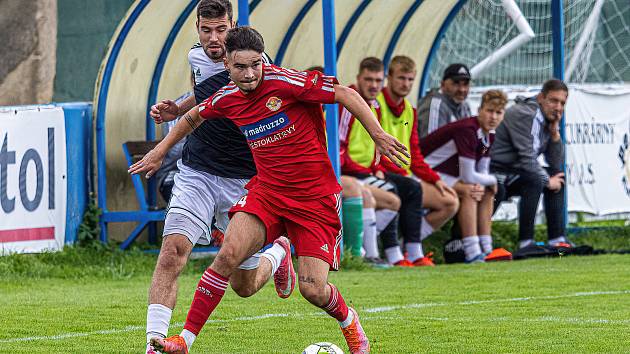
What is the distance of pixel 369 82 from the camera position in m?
11.6

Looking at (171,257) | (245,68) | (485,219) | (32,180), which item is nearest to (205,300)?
(171,257)

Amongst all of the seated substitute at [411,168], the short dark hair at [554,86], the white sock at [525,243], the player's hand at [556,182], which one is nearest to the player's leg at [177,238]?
the seated substitute at [411,168]

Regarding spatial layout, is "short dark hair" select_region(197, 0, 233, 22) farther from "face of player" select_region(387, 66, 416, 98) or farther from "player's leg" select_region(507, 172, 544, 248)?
"player's leg" select_region(507, 172, 544, 248)

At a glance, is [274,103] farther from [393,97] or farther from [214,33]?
[393,97]

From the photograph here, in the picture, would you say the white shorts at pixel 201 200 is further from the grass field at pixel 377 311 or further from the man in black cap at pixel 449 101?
the man in black cap at pixel 449 101

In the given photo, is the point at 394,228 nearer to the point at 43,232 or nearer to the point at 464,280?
the point at 464,280

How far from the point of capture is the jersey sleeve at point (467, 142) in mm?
12547

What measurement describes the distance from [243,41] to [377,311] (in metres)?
2.67

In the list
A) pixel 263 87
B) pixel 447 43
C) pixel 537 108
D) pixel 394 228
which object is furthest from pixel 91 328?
pixel 447 43

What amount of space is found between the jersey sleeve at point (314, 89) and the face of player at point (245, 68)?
0.20 meters

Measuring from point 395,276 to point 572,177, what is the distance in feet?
16.1

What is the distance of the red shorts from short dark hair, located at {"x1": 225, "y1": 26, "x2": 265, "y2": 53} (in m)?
0.78

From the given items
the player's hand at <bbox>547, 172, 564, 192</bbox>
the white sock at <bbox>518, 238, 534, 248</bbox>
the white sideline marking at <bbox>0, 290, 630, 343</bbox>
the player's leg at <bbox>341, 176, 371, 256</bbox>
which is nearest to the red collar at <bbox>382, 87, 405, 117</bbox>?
the player's leg at <bbox>341, 176, 371, 256</bbox>

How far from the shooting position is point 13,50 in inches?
602
